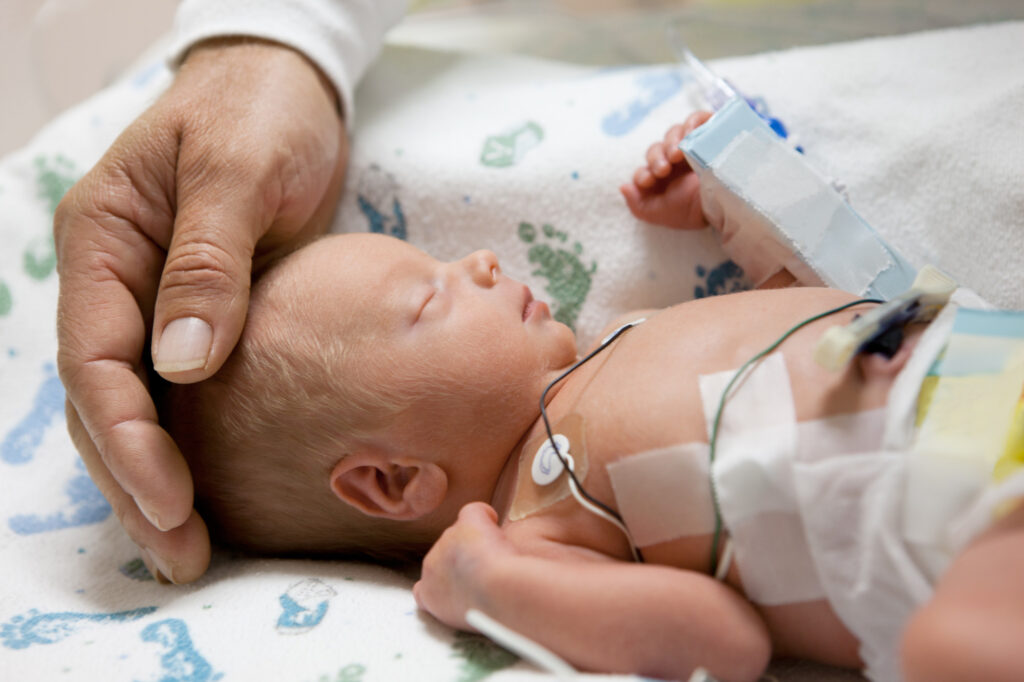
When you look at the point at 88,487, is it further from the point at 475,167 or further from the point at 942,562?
the point at 942,562

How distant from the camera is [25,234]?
55.7 inches

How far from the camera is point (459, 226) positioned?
1391 millimetres

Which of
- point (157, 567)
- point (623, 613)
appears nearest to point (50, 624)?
point (157, 567)

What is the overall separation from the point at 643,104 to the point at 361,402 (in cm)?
70

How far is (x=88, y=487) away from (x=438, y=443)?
1.89 feet

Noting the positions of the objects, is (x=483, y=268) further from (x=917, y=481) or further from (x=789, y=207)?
(x=917, y=481)

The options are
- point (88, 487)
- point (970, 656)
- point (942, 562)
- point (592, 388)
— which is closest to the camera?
point (970, 656)

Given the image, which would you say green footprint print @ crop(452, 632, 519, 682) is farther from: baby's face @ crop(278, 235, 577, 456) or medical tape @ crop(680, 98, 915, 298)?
medical tape @ crop(680, 98, 915, 298)

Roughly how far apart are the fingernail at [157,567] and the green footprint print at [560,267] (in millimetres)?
668

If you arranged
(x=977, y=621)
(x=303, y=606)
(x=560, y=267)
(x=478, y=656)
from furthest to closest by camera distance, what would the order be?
(x=560, y=267)
(x=303, y=606)
(x=478, y=656)
(x=977, y=621)

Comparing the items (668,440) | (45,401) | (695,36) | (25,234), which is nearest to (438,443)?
(668,440)

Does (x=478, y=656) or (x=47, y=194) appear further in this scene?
(x=47, y=194)

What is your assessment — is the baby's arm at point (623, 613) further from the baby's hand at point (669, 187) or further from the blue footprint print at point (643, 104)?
the blue footprint print at point (643, 104)

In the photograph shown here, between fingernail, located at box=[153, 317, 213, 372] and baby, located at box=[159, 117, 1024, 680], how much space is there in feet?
0.26
